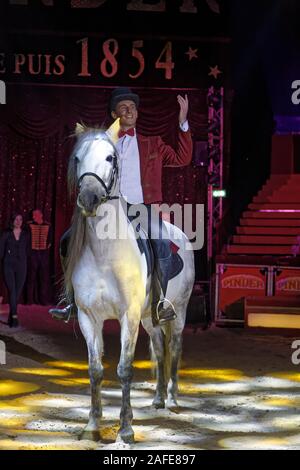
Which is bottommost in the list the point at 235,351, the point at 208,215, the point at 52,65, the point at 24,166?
the point at 235,351

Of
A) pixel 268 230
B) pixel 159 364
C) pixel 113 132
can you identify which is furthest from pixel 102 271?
pixel 268 230

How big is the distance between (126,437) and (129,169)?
219cm

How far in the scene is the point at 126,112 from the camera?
6.54 metres

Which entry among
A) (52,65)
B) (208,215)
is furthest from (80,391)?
(52,65)

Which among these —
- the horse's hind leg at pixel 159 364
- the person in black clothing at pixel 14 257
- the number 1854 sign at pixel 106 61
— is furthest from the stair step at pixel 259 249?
the horse's hind leg at pixel 159 364

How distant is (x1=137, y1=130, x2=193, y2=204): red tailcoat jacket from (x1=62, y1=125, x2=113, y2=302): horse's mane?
905 millimetres

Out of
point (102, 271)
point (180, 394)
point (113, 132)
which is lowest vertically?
point (180, 394)

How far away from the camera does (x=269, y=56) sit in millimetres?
18406

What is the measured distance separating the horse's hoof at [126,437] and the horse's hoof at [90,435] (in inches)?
7.4

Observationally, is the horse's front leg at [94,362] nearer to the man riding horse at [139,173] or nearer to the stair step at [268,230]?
the man riding horse at [139,173]

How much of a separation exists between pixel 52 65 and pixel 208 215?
382 centimetres

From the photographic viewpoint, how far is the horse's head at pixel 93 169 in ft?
17.6

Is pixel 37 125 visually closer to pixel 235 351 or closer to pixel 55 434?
pixel 235 351

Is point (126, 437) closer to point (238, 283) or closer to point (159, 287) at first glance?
point (159, 287)
